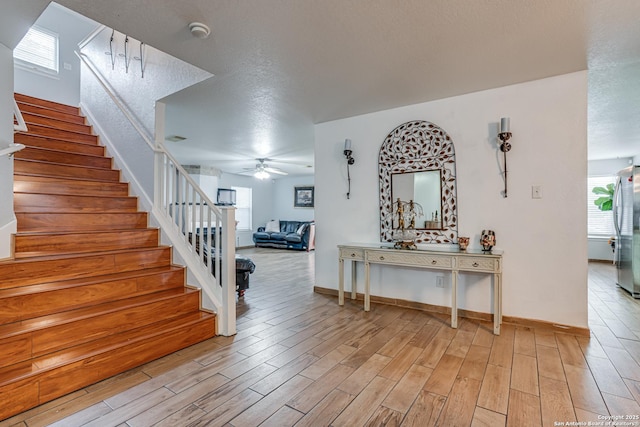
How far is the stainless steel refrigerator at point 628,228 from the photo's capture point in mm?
3902

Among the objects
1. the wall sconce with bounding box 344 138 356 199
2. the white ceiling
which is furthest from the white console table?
the white ceiling

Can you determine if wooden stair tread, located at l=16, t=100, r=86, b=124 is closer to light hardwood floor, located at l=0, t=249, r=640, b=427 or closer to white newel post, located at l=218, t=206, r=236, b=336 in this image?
white newel post, located at l=218, t=206, r=236, b=336

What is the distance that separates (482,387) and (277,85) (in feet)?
9.59

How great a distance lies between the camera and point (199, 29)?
6.72ft

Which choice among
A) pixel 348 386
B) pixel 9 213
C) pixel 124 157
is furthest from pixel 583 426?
pixel 124 157

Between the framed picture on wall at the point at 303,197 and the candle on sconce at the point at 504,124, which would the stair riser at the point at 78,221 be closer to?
the candle on sconce at the point at 504,124

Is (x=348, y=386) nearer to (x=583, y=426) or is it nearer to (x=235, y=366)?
(x=235, y=366)

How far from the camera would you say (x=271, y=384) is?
1967 mm

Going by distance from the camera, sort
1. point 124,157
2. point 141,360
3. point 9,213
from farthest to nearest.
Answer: point 124,157
point 9,213
point 141,360

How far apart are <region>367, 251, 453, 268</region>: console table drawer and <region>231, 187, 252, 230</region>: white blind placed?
675 centimetres

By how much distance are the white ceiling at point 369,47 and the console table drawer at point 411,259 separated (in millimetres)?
1657

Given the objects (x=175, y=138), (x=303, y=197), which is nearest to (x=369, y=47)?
(x=175, y=138)

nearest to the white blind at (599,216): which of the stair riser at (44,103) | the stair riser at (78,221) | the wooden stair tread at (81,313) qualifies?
the wooden stair tread at (81,313)

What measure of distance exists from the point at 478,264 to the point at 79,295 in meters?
3.25
